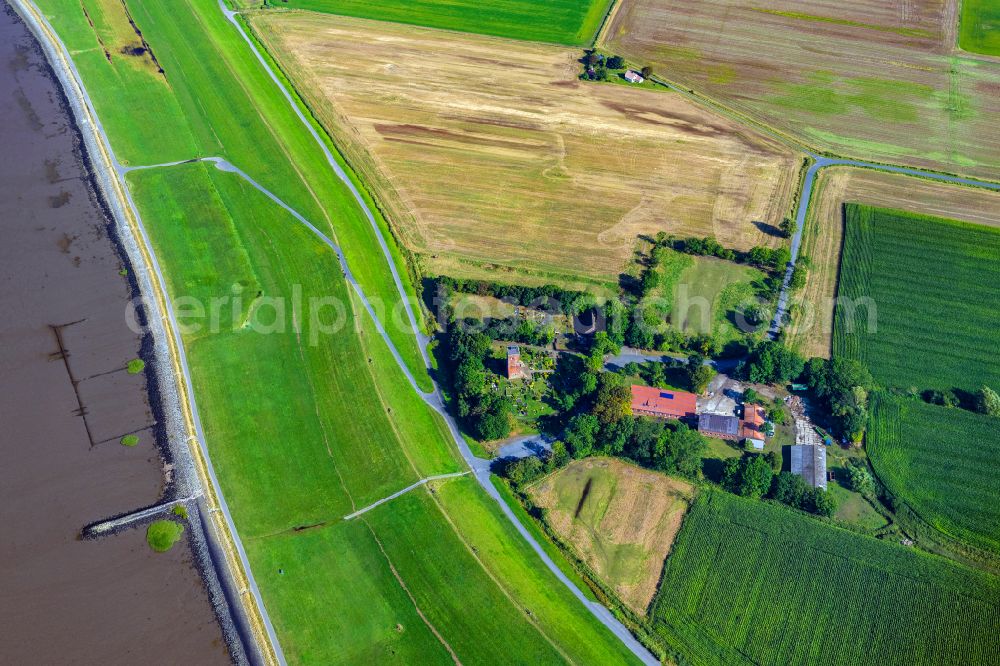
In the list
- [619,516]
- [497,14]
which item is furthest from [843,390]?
[497,14]

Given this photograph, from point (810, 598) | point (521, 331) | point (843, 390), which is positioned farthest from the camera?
point (521, 331)

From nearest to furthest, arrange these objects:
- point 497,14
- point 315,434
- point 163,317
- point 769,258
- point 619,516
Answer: point 619,516 → point 315,434 → point 163,317 → point 769,258 → point 497,14

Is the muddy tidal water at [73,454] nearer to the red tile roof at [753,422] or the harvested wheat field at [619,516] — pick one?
the harvested wheat field at [619,516]

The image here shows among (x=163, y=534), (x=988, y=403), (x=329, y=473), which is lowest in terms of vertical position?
(x=163, y=534)

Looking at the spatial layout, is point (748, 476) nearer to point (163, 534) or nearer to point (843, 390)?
point (843, 390)

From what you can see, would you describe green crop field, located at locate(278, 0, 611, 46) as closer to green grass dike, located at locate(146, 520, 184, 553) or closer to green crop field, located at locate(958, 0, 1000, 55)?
green crop field, located at locate(958, 0, 1000, 55)

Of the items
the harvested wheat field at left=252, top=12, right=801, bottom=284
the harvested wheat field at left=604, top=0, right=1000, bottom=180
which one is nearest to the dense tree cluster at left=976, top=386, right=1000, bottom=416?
the harvested wheat field at left=252, top=12, right=801, bottom=284

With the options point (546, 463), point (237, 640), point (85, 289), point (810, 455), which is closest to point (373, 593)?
point (237, 640)
